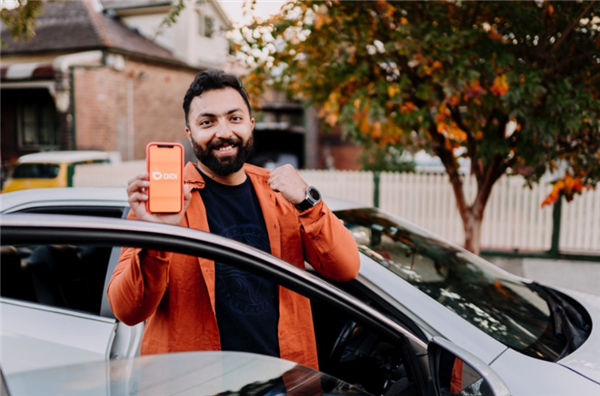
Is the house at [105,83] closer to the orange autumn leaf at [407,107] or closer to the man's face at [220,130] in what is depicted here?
the orange autumn leaf at [407,107]

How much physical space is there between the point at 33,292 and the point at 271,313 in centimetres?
198

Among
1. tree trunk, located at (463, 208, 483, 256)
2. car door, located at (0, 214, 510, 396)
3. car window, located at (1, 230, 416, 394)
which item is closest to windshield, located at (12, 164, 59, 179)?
car window, located at (1, 230, 416, 394)

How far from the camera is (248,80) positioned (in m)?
5.52

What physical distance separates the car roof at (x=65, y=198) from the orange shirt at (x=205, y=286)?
0.88 m

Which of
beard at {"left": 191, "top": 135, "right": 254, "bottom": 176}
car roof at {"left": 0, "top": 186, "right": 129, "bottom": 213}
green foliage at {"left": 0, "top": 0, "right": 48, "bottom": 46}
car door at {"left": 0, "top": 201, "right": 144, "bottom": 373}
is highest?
green foliage at {"left": 0, "top": 0, "right": 48, "bottom": 46}

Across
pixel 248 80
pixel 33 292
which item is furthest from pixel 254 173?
pixel 248 80

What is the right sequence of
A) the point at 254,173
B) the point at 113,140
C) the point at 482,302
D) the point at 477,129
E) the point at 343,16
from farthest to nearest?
the point at 113,140 < the point at 477,129 < the point at 343,16 < the point at 482,302 < the point at 254,173

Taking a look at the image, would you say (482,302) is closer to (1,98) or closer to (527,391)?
(527,391)

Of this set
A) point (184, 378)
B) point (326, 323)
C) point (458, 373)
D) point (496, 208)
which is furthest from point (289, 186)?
point (496, 208)

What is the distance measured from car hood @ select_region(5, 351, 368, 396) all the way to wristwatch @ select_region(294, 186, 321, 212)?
552 millimetres

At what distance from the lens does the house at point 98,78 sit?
15703mm

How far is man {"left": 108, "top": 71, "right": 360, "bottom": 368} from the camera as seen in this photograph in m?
1.65

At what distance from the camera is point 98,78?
1602 cm

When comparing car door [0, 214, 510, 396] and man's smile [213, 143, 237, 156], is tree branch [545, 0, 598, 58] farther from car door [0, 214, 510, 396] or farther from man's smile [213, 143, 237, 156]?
car door [0, 214, 510, 396]
